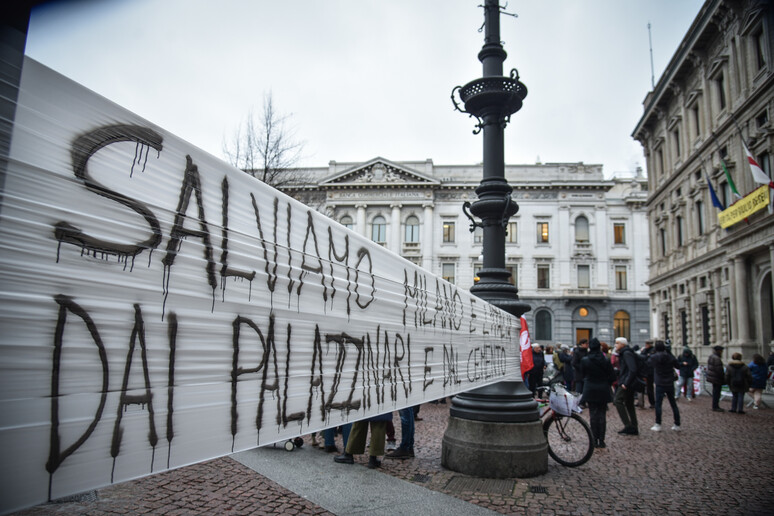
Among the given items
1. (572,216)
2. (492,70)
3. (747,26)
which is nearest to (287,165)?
(492,70)

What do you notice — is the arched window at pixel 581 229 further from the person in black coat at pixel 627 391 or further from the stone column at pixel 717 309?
the person in black coat at pixel 627 391

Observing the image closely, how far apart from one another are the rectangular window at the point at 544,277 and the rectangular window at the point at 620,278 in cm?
546

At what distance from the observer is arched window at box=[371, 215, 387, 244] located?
1783 inches

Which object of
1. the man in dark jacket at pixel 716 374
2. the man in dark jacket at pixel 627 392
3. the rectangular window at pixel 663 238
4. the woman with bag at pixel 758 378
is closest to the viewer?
the man in dark jacket at pixel 627 392

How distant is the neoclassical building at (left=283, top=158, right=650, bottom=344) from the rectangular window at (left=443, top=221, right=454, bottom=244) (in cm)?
9

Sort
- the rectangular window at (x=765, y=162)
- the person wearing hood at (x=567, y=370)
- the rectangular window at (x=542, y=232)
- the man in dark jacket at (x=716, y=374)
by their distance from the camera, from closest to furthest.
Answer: the man in dark jacket at (x=716, y=374), the person wearing hood at (x=567, y=370), the rectangular window at (x=765, y=162), the rectangular window at (x=542, y=232)

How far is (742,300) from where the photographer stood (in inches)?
808

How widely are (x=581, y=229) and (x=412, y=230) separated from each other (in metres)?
14.4

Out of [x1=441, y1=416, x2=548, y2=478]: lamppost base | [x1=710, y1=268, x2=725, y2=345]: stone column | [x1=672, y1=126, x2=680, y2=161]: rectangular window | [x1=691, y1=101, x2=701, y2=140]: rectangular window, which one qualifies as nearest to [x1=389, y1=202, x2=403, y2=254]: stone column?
[x1=672, y1=126, x2=680, y2=161]: rectangular window

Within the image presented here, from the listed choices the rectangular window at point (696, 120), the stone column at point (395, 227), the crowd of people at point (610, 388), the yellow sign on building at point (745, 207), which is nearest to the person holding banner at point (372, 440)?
the crowd of people at point (610, 388)

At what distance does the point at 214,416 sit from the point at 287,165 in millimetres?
14346

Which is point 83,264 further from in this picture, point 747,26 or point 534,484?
point 747,26

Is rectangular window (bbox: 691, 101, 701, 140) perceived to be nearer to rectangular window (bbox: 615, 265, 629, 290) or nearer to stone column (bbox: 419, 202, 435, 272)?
rectangular window (bbox: 615, 265, 629, 290)

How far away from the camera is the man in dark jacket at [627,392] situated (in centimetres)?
882
